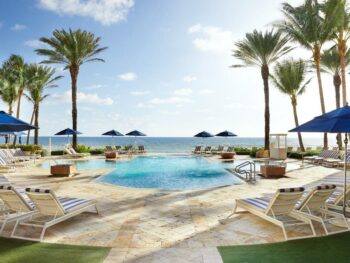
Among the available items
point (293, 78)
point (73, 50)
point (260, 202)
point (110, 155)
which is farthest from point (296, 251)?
point (293, 78)

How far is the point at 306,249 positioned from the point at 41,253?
4.32m

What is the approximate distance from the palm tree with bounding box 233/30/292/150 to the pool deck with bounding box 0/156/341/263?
17.4m

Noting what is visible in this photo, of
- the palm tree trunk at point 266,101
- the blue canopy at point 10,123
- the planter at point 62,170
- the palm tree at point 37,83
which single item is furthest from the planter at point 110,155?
the blue canopy at point 10,123

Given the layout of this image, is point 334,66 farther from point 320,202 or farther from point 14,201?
point 14,201

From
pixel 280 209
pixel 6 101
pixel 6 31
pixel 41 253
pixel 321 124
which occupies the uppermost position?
pixel 6 31

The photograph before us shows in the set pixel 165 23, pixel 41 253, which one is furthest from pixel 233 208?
pixel 165 23

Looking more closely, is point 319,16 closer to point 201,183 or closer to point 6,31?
point 201,183

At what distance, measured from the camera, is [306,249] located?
497 centimetres

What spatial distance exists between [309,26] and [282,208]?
2047cm

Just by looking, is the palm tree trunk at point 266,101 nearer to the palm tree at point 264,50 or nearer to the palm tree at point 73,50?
the palm tree at point 264,50

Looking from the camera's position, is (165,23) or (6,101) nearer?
(165,23)

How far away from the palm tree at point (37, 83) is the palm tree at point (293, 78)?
85.4 feet

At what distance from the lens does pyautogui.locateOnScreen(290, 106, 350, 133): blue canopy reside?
610cm

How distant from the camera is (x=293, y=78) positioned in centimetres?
2962
